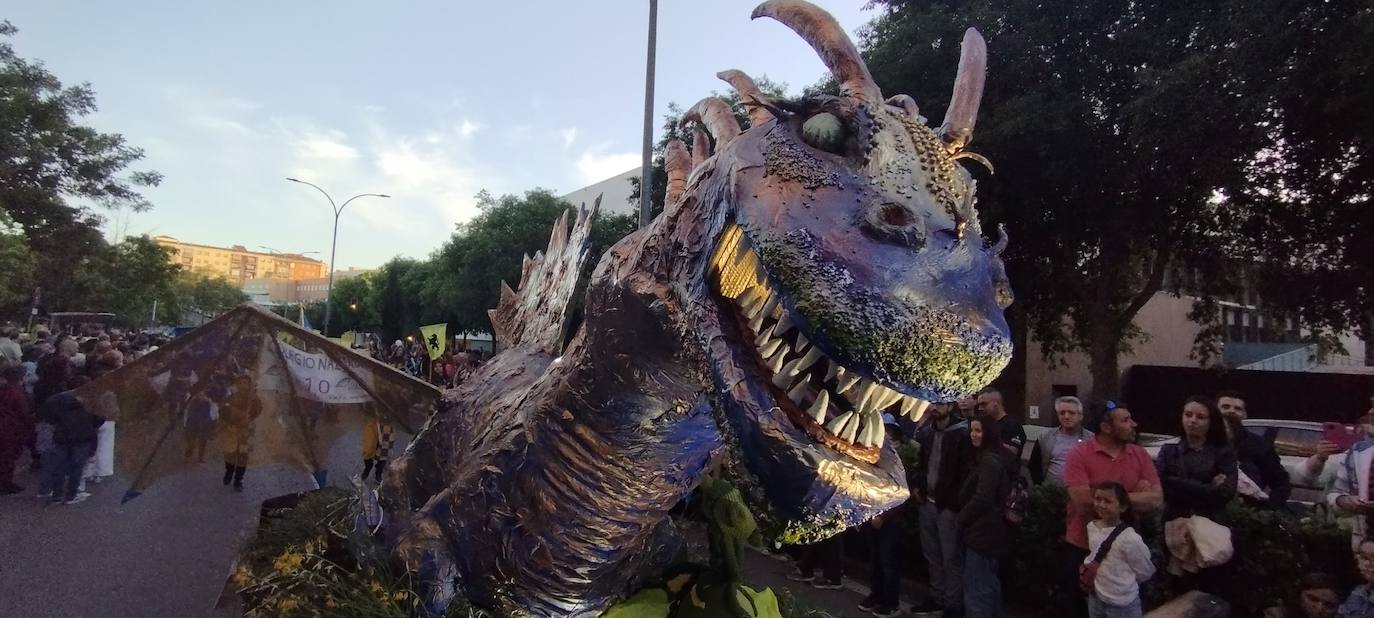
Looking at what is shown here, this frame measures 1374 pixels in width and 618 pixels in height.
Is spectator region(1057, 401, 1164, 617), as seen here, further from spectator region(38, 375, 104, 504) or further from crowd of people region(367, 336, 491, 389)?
spectator region(38, 375, 104, 504)

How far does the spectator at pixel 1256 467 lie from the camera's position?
454 centimetres

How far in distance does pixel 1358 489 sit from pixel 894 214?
4122 millimetres

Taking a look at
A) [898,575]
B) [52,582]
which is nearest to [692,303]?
[898,575]

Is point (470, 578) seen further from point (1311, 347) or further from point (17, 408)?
point (1311, 347)

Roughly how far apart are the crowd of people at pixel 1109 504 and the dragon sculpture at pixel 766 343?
2.50m

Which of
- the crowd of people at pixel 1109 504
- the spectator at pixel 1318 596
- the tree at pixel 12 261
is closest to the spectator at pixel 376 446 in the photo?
the crowd of people at pixel 1109 504

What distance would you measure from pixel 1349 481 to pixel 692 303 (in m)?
4.35

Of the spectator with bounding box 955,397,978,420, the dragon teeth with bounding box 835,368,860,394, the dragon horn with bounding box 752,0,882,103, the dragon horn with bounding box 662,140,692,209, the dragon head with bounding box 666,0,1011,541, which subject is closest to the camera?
the dragon head with bounding box 666,0,1011,541

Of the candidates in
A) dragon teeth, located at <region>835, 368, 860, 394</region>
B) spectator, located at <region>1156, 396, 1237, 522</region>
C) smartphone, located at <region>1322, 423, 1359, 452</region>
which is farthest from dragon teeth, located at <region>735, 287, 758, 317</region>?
smartphone, located at <region>1322, 423, 1359, 452</region>

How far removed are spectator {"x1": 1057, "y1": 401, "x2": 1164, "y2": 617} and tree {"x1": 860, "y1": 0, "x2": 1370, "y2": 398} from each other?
17.5ft

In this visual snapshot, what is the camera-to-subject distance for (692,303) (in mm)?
Result: 1244

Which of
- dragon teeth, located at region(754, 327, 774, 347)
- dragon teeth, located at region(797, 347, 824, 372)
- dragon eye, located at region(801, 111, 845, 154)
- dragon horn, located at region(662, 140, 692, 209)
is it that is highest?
dragon horn, located at region(662, 140, 692, 209)

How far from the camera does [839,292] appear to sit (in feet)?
3.36

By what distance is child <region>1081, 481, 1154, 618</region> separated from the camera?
13.3ft
